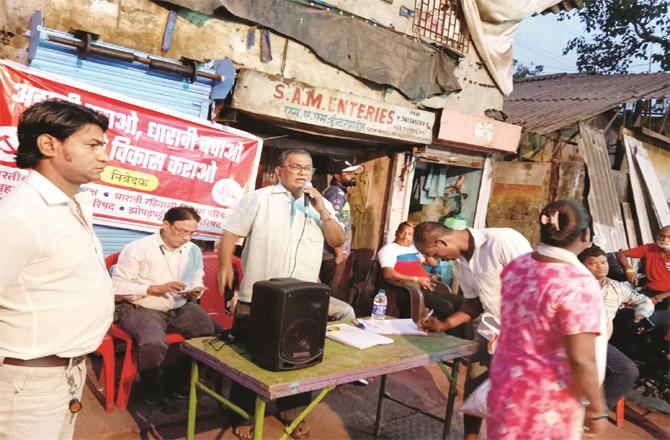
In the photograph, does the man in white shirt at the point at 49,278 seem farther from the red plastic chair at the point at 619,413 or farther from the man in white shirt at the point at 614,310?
the red plastic chair at the point at 619,413

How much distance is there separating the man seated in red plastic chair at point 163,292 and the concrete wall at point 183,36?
2.25 metres

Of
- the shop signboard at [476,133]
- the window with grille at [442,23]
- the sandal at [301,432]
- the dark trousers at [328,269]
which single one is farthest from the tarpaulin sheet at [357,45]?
the sandal at [301,432]

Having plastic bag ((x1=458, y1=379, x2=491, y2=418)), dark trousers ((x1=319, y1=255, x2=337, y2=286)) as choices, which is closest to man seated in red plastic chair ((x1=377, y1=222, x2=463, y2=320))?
dark trousers ((x1=319, y1=255, x2=337, y2=286))

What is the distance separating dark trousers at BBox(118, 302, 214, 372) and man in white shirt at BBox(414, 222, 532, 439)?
206cm

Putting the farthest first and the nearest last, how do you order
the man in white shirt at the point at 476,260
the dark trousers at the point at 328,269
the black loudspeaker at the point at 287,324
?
the dark trousers at the point at 328,269
the man in white shirt at the point at 476,260
the black loudspeaker at the point at 287,324

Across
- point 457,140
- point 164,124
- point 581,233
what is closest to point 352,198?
point 457,140

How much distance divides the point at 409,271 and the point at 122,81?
3.92m

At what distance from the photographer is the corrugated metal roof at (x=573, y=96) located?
10244 millimetres

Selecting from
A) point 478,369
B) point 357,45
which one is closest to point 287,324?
point 478,369

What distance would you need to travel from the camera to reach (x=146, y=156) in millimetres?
5645

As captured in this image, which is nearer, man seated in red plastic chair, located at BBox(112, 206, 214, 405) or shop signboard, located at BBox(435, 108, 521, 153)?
man seated in red plastic chair, located at BBox(112, 206, 214, 405)

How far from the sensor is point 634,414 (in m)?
5.34

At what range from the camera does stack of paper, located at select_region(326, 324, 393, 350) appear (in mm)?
3533

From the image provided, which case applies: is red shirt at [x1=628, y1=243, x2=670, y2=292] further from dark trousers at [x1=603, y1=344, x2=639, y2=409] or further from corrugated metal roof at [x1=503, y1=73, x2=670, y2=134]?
corrugated metal roof at [x1=503, y1=73, x2=670, y2=134]
